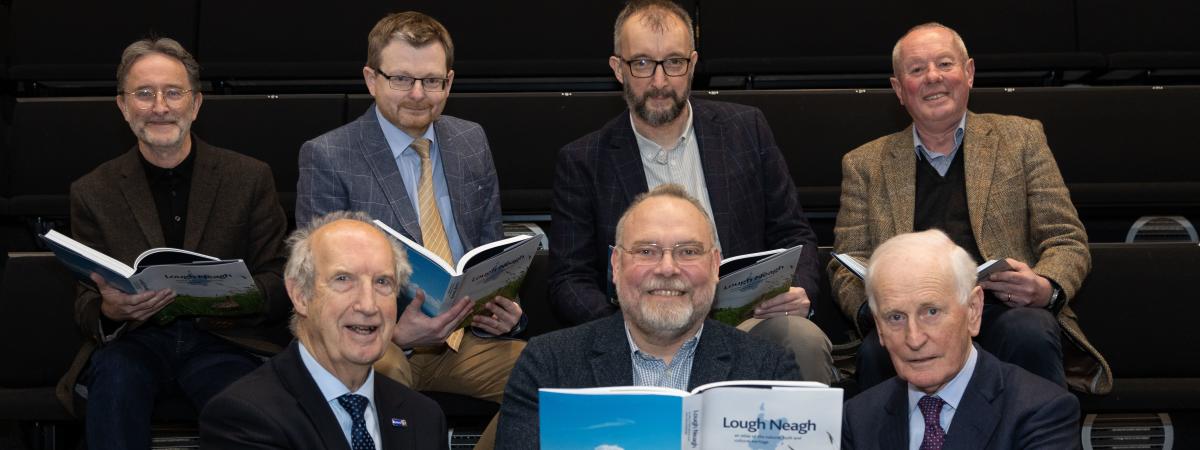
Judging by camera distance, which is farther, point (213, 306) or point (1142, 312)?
point (1142, 312)

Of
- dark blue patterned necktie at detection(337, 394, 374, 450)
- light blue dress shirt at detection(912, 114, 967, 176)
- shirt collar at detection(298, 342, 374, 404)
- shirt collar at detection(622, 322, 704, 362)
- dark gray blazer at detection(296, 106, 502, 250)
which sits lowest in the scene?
dark blue patterned necktie at detection(337, 394, 374, 450)

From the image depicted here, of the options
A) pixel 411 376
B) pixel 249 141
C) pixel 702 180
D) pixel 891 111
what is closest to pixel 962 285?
pixel 702 180

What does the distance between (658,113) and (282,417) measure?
1.49 meters

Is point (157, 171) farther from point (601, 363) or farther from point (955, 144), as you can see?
point (955, 144)

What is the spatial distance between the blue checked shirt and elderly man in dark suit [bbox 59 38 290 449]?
3.78 feet

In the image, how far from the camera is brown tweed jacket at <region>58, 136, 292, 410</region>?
Answer: 3.17m

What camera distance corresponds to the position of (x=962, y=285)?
7.54 ft

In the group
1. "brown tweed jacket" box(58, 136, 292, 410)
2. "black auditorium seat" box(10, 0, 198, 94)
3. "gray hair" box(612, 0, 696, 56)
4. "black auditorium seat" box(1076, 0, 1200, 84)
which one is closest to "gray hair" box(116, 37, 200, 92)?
"brown tweed jacket" box(58, 136, 292, 410)

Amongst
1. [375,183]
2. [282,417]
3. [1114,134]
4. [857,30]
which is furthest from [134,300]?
[1114,134]

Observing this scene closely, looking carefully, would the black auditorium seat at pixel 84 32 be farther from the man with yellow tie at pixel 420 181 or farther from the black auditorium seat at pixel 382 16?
the man with yellow tie at pixel 420 181

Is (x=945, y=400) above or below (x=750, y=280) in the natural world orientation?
below

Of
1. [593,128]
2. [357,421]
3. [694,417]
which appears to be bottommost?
[357,421]

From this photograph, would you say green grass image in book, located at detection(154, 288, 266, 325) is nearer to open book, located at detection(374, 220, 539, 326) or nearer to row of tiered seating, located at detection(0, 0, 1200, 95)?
open book, located at detection(374, 220, 539, 326)

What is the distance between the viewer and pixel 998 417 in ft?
7.22
